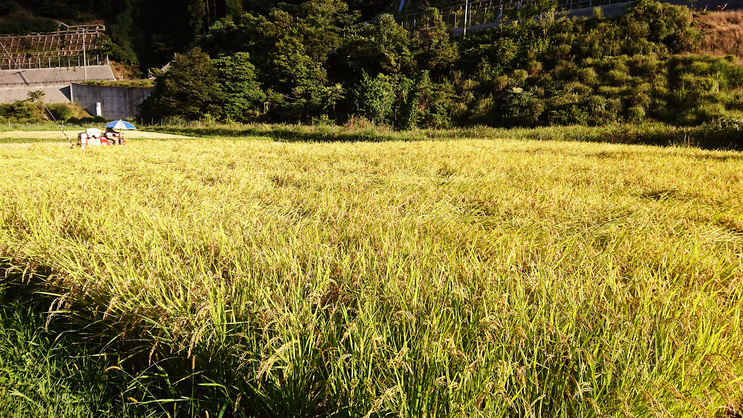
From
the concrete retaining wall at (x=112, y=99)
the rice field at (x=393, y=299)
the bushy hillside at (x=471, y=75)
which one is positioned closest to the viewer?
the rice field at (x=393, y=299)

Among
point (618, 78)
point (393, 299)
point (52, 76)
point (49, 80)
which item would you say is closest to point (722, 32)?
point (618, 78)

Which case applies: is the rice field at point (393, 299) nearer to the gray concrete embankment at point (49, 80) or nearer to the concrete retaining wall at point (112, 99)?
the concrete retaining wall at point (112, 99)

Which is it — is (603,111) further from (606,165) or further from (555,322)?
(555,322)

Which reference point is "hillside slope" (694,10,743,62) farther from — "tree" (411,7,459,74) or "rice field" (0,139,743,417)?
"rice field" (0,139,743,417)

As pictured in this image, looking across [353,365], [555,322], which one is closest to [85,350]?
[353,365]

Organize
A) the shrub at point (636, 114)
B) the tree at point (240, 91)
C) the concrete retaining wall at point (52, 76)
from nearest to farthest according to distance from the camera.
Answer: the shrub at point (636, 114) < the tree at point (240, 91) < the concrete retaining wall at point (52, 76)

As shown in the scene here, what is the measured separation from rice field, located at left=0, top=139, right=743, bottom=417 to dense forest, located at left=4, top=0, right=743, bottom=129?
18.6 metres

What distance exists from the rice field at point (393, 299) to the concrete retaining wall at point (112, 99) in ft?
155

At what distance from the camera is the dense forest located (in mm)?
19734

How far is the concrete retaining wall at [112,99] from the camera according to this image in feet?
140

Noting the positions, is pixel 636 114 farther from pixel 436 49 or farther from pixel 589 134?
pixel 436 49

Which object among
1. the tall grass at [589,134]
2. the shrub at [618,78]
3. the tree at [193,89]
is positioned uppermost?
the tree at [193,89]

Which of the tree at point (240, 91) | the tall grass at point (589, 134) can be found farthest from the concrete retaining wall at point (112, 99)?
the tall grass at point (589, 134)

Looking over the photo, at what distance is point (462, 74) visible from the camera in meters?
28.5
